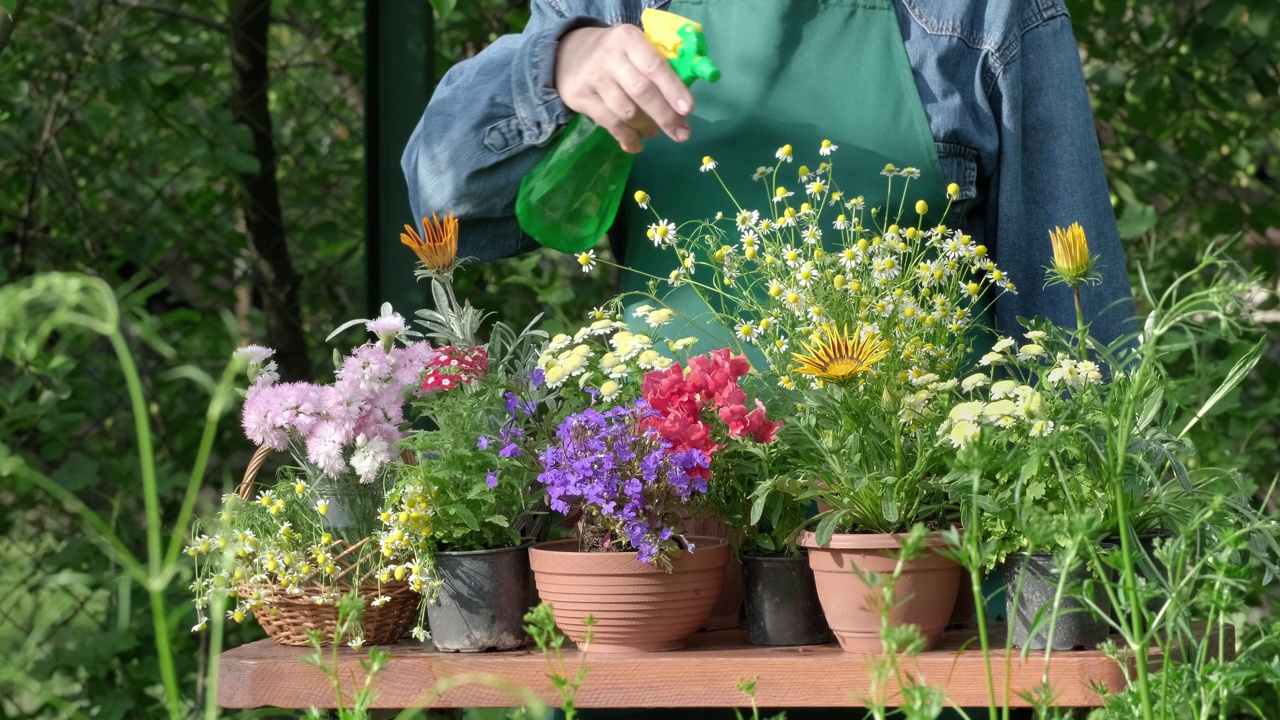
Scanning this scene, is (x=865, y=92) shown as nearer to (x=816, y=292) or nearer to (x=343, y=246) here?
(x=816, y=292)

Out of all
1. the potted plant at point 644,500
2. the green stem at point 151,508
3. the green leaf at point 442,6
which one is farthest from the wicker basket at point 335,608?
the green leaf at point 442,6

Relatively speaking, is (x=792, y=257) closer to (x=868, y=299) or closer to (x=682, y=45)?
(x=868, y=299)

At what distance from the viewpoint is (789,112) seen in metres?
1.44

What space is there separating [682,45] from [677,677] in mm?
532

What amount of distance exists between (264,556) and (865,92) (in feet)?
2.63

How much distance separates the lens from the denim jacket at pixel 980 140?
136 centimetres

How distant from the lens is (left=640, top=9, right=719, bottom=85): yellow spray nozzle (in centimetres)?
111

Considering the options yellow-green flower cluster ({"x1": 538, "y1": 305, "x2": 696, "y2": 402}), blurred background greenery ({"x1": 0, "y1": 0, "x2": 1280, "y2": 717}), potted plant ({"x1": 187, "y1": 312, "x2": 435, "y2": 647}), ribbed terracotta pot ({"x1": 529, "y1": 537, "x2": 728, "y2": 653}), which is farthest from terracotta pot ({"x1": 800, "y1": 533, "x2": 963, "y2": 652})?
blurred background greenery ({"x1": 0, "y1": 0, "x2": 1280, "y2": 717})

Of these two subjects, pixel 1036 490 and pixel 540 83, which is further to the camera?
pixel 540 83

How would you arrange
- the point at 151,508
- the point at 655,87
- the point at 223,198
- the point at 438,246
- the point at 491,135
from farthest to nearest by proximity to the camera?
the point at 223,198 < the point at 491,135 < the point at 438,246 < the point at 655,87 < the point at 151,508

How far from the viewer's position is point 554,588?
3.63ft

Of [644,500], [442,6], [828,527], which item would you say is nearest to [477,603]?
[644,500]

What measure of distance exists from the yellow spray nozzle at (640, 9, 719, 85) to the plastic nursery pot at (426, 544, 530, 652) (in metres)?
A: 0.45

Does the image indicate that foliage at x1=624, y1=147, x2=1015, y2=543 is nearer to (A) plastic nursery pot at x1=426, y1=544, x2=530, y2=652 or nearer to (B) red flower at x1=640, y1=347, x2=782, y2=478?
(B) red flower at x1=640, y1=347, x2=782, y2=478
